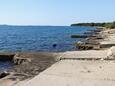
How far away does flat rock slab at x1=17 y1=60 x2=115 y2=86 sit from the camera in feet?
32.9

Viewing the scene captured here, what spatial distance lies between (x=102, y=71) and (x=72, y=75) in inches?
59.5

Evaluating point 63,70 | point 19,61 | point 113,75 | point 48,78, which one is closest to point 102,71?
point 113,75

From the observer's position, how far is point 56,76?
11.1 meters

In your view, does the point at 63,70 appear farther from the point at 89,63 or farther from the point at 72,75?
the point at 89,63

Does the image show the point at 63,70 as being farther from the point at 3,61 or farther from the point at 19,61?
the point at 3,61

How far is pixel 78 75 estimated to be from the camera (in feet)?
36.9

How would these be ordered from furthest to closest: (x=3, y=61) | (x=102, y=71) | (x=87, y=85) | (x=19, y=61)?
(x=3, y=61) → (x=19, y=61) → (x=102, y=71) → (x=87, y=85)

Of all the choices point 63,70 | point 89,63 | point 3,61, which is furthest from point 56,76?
point 3,61

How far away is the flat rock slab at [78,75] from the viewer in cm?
1004

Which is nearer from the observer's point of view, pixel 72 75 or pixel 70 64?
pixel 72 75

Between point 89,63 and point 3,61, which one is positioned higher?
point 89,63

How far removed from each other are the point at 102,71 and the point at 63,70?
1632 mm

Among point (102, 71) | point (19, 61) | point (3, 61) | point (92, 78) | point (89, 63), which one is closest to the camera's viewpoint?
point (92, 78)

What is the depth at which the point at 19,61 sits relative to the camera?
2231cm
